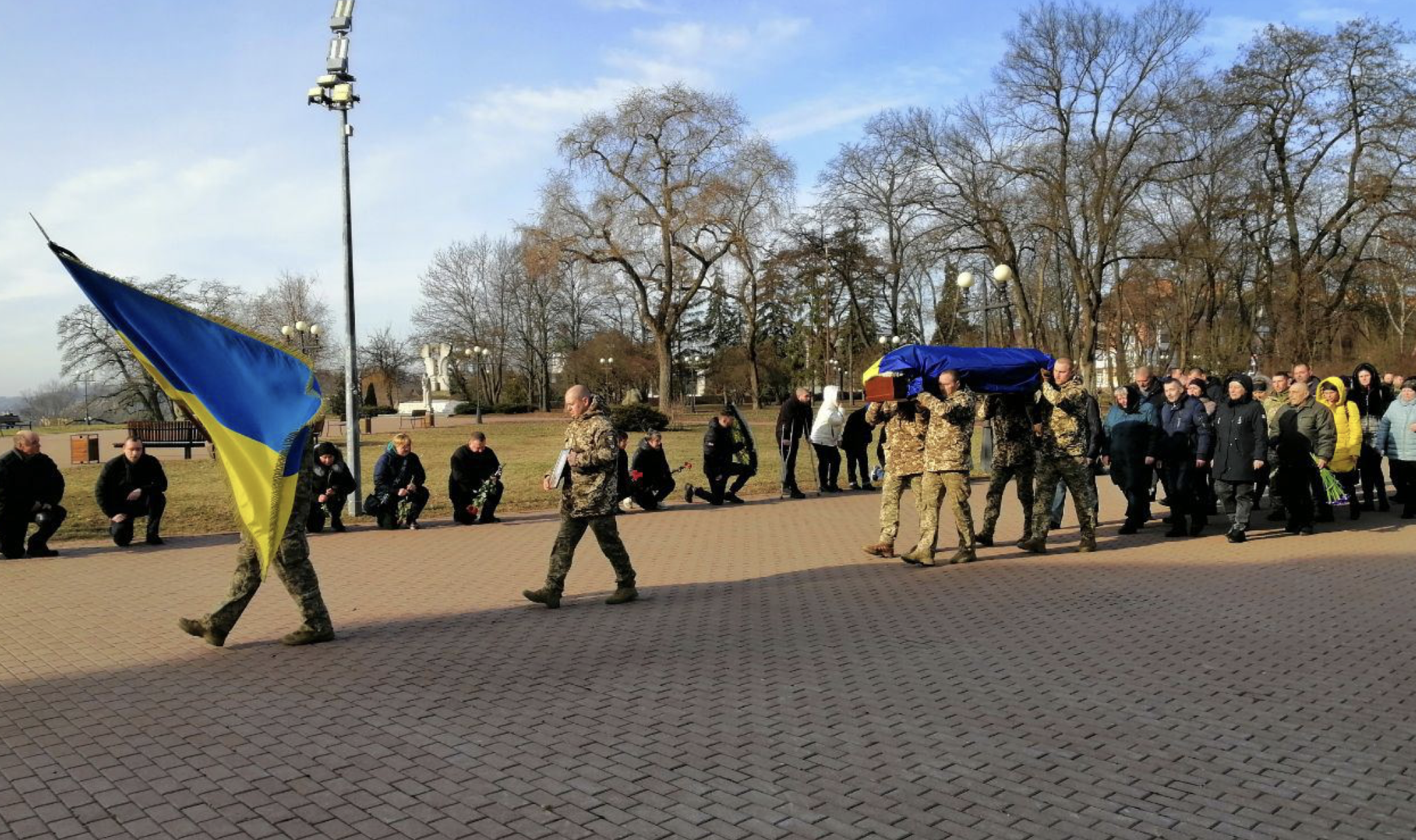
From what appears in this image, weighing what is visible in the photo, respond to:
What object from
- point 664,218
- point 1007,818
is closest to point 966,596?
point 1007,818

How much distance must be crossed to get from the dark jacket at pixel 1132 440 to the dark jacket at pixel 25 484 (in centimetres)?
1267

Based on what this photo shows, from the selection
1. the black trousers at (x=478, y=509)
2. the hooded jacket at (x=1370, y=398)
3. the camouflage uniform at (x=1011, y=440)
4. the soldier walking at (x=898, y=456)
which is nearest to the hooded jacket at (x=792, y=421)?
the black trousers at (x=478, y=509)

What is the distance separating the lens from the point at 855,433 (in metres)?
19.1

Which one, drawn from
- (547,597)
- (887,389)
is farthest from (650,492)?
(547,597)

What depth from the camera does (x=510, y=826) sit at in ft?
13.7

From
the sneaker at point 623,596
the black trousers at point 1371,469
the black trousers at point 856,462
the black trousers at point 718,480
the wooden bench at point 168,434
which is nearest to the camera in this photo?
the sneaker at point 623,596

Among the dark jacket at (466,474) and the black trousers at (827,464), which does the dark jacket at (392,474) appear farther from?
the black trousers at (827,464)

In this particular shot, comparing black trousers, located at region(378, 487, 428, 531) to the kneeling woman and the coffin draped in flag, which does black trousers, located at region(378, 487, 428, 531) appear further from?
the coffin draped in flag

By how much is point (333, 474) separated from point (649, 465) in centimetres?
472

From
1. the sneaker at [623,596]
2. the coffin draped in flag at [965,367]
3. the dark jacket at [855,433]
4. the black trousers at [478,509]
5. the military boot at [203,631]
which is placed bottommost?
the sneaker at [623,596]

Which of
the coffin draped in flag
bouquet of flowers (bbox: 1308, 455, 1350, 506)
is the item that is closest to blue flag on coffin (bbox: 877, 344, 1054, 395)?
the coffin draped in flag

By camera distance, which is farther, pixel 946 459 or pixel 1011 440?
pixel 1011 440

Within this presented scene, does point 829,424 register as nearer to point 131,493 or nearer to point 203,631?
point 131,493

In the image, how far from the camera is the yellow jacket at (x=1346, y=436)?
1290 cm
